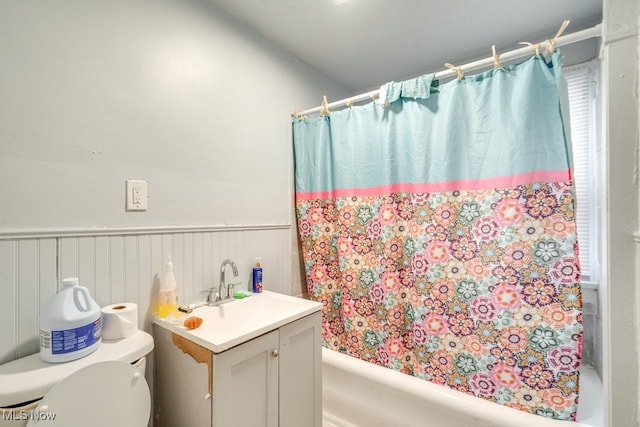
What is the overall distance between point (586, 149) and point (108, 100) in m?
2.45

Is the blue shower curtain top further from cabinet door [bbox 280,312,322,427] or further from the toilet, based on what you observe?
the toilet

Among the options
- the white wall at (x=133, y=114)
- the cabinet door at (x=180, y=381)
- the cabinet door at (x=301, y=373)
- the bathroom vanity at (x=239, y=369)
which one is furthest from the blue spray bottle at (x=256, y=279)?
the cabinet door at (x=180, y=381)

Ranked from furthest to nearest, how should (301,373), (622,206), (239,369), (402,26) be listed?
1. (402,26)
2. (301,373)
3. (239,369)
4. (622,206)

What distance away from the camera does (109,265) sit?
1.05m

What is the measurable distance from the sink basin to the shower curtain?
44 cm

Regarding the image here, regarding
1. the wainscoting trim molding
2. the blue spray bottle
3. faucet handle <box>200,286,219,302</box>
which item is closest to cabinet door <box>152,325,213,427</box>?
faucet handle <box>200,286,219,302</box>

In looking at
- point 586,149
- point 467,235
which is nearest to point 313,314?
point 467,235

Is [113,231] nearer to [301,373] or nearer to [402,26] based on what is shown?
[301,373]

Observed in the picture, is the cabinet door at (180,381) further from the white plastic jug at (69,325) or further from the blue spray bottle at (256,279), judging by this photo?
the blue spray bottle at (256,279)

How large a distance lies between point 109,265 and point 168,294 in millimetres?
240

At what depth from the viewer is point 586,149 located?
1638 millimetres

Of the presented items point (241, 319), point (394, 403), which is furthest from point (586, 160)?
point (241, 319)

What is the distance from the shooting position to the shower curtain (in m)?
1.13

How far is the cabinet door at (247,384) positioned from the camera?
0.91 m
